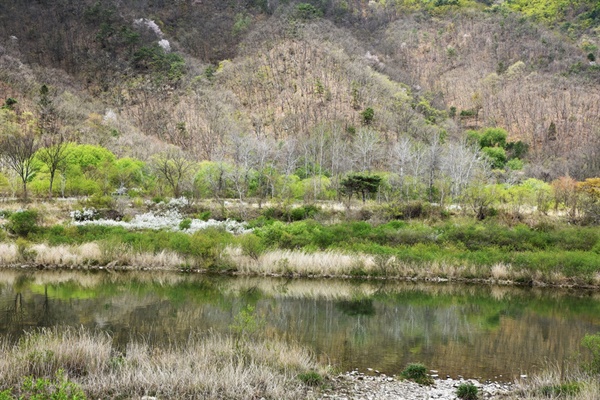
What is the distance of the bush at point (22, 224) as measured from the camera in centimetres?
2820

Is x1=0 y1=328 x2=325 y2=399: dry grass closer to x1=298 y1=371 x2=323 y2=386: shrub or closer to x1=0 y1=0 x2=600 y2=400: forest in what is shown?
x1=0 y1=0 x2=600 y2=400: forest

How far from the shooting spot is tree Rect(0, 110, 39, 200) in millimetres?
42188

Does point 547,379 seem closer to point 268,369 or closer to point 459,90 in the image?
point 268,369

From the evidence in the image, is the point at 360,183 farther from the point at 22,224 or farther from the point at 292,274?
the point at 22,224

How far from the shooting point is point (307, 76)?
103 meters

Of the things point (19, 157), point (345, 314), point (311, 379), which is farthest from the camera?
point (19, 157)

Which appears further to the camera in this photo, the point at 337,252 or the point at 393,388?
the point at 337,252

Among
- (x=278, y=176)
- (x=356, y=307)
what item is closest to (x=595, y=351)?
(x=356, y=307)

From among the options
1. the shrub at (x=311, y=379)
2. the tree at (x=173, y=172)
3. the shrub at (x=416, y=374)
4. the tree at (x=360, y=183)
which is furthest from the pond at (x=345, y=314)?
the tree at (x=360, y=183)

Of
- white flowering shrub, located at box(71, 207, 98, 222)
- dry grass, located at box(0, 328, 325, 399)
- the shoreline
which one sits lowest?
the shoreline

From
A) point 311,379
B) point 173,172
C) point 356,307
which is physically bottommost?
point 356,307

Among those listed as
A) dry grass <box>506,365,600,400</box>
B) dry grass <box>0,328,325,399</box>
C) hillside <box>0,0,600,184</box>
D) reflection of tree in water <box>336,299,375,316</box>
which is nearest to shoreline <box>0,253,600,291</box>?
reflection of tree in water <box>336,299,375,316</box>

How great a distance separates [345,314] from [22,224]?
19.4 meters

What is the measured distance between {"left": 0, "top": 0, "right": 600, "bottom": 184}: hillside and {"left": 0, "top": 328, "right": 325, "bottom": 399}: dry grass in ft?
143
